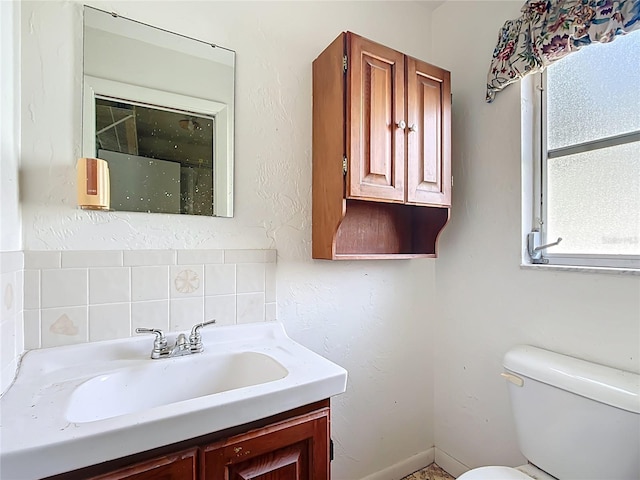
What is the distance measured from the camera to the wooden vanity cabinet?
652mm

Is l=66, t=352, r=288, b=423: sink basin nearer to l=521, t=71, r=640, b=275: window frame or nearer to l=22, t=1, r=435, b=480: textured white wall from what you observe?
l=22, t=1, r=435, b=480: textured white wall

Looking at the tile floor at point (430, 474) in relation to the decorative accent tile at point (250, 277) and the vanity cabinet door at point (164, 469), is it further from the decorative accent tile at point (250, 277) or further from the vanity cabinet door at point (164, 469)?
the vanity cabinet door at point (164, 469)

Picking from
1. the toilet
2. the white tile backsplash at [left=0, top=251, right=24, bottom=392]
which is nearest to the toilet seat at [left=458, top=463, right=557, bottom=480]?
the toilet

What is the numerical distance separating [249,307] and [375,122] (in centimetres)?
84

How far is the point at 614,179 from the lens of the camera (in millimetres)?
1161

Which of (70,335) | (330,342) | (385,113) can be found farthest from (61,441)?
(385,113)

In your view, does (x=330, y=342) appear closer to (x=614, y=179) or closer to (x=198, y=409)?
(x=198, y=409)

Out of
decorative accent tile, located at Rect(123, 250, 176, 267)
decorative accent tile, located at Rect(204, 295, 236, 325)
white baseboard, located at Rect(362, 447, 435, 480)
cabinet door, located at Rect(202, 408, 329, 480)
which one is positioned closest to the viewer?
cabinet door, located at Rect(202, 408, 329, 480)

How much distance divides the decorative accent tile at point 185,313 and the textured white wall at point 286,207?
0.19 metres

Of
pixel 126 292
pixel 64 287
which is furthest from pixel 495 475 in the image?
pixel 64 287

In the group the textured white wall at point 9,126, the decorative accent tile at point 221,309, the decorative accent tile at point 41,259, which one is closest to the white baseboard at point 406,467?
the decorative accent tile at point 221,309

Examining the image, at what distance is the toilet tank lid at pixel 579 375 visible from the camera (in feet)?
3.12

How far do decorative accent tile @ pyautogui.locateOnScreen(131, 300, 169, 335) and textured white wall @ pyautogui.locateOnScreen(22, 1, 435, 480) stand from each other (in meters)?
0.19

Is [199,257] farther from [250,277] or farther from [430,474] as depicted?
[430,474]
